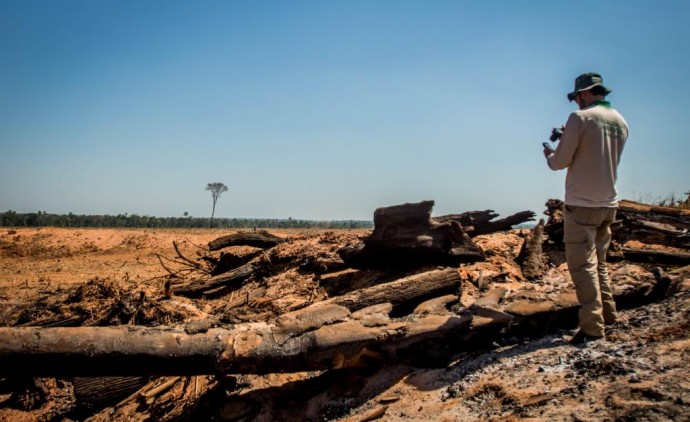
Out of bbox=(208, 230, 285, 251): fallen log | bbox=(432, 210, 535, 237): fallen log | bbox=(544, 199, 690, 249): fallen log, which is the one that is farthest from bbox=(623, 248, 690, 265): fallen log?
bbox=(208, 230, 285, 251): fallen log

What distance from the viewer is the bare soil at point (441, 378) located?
2535 mm

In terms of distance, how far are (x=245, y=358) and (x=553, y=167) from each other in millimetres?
3194

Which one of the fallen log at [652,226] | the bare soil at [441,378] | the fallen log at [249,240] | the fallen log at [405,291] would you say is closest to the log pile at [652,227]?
the fallen log at [652,226]

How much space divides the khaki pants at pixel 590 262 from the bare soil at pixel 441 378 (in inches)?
6.7

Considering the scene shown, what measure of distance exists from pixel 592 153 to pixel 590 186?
Answer: 284 mm

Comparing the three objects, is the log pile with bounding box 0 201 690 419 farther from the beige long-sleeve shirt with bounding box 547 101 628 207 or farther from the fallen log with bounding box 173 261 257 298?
the beige long-sleeve shirt with bounding box 547 101 628 207

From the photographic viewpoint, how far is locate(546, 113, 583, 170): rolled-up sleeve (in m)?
3.40

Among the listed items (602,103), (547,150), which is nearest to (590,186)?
(547,150)

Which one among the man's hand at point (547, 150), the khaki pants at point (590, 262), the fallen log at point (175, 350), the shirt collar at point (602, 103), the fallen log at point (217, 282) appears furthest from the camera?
the fallen log at point (217, 282)

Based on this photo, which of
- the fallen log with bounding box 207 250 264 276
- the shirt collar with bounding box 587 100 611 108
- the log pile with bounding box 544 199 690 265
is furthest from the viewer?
the fallen log with bounding box 207 250 264 276

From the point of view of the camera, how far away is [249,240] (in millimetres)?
8648

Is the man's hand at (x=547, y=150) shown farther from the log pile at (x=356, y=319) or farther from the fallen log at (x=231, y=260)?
the fallen log at (x=231, y=260)

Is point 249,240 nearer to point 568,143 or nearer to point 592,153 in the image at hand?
point 568,143

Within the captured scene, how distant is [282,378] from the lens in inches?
162
